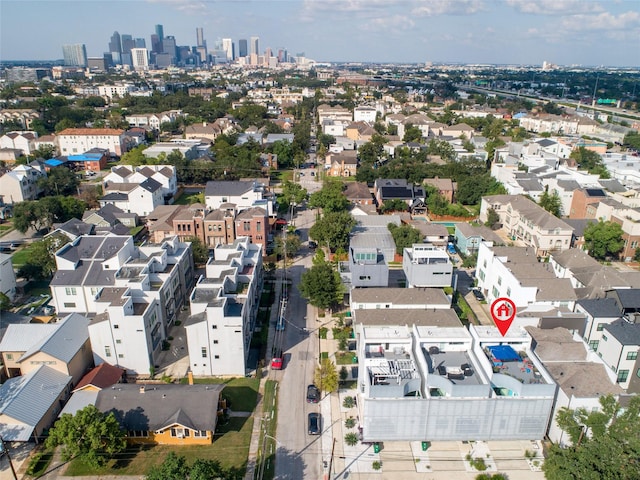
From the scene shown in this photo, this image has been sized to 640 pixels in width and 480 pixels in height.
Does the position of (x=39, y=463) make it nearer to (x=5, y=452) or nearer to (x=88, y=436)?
(x=5, y=452)

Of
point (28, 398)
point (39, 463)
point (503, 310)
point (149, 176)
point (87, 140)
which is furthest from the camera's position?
point (87, 140)

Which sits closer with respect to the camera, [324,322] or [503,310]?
[503,310]

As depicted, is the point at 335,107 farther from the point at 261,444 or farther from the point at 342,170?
the point at 261,444

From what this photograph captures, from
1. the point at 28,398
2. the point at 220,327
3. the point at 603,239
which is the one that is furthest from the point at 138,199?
the point at 603,239

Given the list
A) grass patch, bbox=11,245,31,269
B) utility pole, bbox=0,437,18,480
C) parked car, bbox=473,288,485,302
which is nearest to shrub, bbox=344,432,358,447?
utility pole, bbox=0,437,18,480

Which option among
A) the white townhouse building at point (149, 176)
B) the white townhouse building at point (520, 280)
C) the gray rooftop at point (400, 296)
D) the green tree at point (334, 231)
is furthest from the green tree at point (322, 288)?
the white townhouse building at point (149, 176)

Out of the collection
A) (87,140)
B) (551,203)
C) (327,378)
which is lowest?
(327,378)

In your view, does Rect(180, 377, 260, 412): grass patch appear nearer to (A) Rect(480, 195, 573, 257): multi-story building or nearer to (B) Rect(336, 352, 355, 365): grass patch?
(B) Rect(336, 352, 355, 365): grass patch

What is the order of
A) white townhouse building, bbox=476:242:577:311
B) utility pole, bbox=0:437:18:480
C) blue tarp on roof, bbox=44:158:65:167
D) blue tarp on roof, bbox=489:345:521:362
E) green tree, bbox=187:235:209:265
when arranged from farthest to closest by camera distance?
blue tarp on roof, bbox=44:158:65:167, green tree, bbox=187:235:209:265, white townhouse building, bbox=476:242:577:311, blue tarp on roof, bbox=489:345:521:362, utility pole, bbox=0:437:18:480
